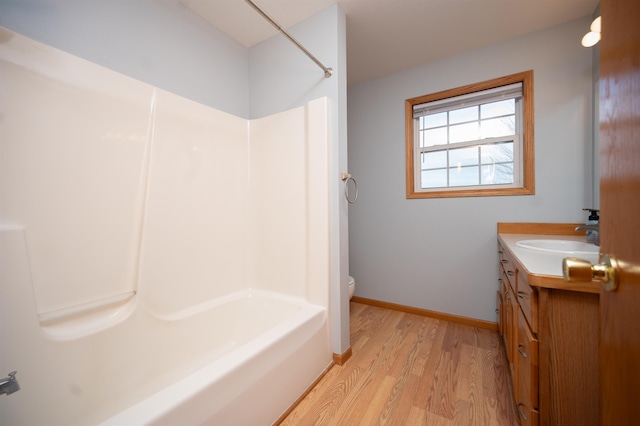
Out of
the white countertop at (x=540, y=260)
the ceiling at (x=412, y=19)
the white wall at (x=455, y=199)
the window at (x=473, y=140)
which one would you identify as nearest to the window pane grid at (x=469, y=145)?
the window at (x=473, y=140)

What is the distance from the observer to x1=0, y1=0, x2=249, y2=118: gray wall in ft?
3.95

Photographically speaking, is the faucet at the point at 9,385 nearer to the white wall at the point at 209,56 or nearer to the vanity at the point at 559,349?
the white wall at the point at 209,56

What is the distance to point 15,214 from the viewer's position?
3.45 feet

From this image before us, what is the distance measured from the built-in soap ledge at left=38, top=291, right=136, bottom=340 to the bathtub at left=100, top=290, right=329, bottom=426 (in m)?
0.45

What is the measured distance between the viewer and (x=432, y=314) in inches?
95.7

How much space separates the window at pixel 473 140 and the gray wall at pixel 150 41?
1.73 m

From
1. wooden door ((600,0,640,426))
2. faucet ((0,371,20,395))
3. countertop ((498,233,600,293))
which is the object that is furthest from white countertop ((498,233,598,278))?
faucet ((0,371,20,395))

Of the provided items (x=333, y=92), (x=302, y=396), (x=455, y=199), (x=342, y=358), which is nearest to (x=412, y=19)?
(x=333, y=92)

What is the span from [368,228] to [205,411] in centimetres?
215

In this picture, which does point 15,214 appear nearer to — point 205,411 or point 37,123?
point 37,123

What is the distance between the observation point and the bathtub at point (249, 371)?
33.9 inches

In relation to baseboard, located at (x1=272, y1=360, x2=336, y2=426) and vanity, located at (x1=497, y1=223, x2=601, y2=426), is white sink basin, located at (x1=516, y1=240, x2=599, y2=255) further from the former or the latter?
baseboard, located at (x1=272, y1=360, x2=336, y2=426)

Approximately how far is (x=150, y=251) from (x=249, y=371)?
3.03 ft

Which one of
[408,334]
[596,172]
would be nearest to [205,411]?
[408,334]
